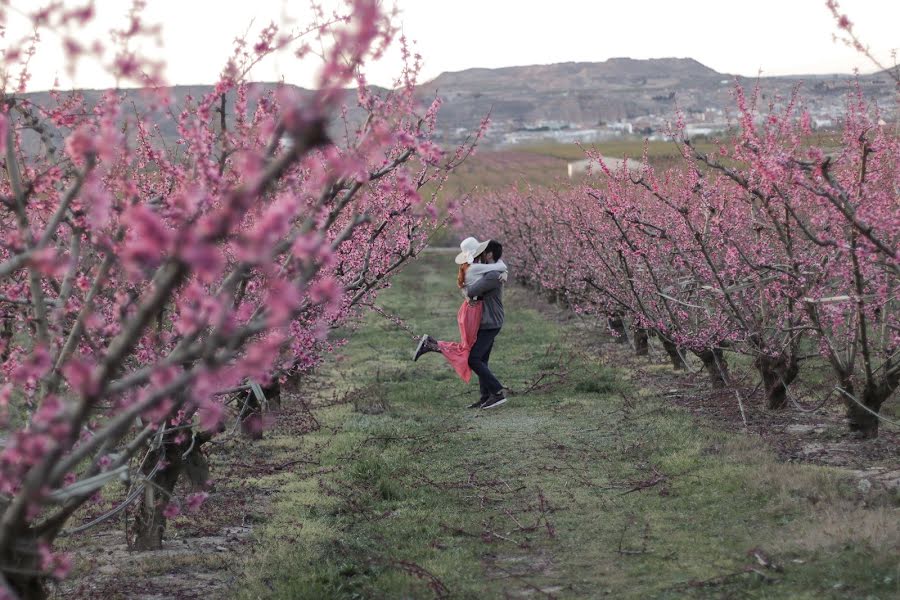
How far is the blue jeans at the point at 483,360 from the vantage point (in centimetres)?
1216

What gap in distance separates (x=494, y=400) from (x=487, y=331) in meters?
0.85

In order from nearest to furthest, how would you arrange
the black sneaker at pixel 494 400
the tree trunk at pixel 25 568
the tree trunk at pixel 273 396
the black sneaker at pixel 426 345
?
the tree trunk at pixel 25 568, the tree trunk at pixel 273 396, the black sneaker at pixel 494 400, the black sneaker at pixel 426 345

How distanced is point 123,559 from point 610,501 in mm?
3538

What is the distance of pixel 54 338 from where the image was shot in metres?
4.96

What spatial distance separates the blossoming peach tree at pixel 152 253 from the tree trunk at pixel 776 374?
3871 mm

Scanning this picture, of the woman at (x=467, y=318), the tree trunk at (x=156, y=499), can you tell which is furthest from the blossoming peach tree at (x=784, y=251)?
the tree trunk at (x=156, y=499)

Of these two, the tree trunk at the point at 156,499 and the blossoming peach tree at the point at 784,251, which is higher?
the blossoming peach tree at the point at 784,251

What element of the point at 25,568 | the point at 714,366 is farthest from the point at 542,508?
the point at 714,366

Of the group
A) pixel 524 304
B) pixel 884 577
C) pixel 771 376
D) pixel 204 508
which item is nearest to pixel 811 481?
pixel 884 577

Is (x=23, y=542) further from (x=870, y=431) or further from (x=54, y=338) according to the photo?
(x=870, y=431)

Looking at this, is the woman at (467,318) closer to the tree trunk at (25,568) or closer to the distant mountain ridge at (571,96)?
the tree trunk at (25,568)

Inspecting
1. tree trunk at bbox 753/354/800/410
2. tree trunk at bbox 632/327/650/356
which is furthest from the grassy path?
tree trunk at bbox 632/327/650/356

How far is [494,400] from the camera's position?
1226 centimetres

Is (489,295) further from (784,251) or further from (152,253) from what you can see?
(152,253)
